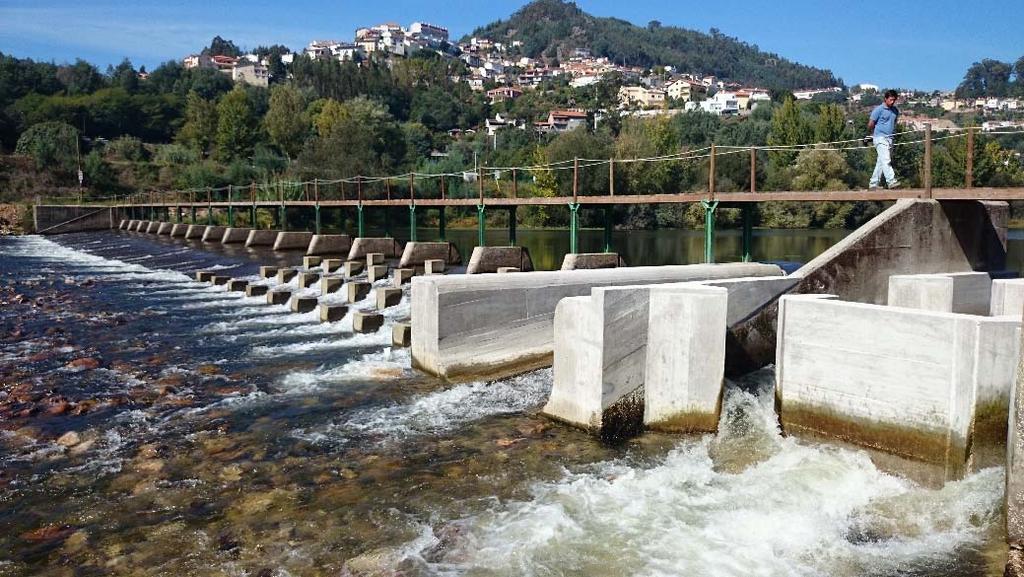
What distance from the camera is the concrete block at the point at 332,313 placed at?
52.2 feet

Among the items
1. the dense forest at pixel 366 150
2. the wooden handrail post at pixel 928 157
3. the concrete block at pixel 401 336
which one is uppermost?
the dense forest at pixel 366 150

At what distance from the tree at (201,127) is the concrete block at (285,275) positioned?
345 ft

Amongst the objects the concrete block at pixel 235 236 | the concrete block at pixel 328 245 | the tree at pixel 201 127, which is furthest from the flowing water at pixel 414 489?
the tree at pixel 201 127

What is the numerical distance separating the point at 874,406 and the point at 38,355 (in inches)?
529

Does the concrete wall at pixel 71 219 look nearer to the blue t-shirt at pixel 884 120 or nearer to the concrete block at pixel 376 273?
the concrete block at pixel 376 273

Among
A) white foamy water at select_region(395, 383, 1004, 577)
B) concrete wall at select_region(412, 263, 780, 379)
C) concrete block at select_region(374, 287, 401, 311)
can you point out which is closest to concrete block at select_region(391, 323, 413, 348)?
concrete wall at select_region(412, 263, 780, 379)

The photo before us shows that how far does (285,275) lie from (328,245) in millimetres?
9186

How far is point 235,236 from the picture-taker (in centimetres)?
4078

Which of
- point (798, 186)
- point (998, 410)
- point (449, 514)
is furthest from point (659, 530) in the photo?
point (798, 186)

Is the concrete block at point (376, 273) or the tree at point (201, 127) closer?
the concrete block at point (376, 273)

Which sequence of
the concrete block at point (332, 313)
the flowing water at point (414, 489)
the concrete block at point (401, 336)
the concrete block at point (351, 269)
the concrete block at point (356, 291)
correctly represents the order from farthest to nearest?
the concrete block at point (351, 269) → the concrete block at point (356, 291) → the concrete block at point (332, 313) → the concrete block at point (401, 336) → the flowing water at point (414, 489)

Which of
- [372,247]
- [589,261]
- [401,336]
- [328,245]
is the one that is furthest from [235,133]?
[401,336]

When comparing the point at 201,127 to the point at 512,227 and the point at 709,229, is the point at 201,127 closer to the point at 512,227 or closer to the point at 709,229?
the point at 512,227

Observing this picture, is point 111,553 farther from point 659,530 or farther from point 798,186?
point 798,186
